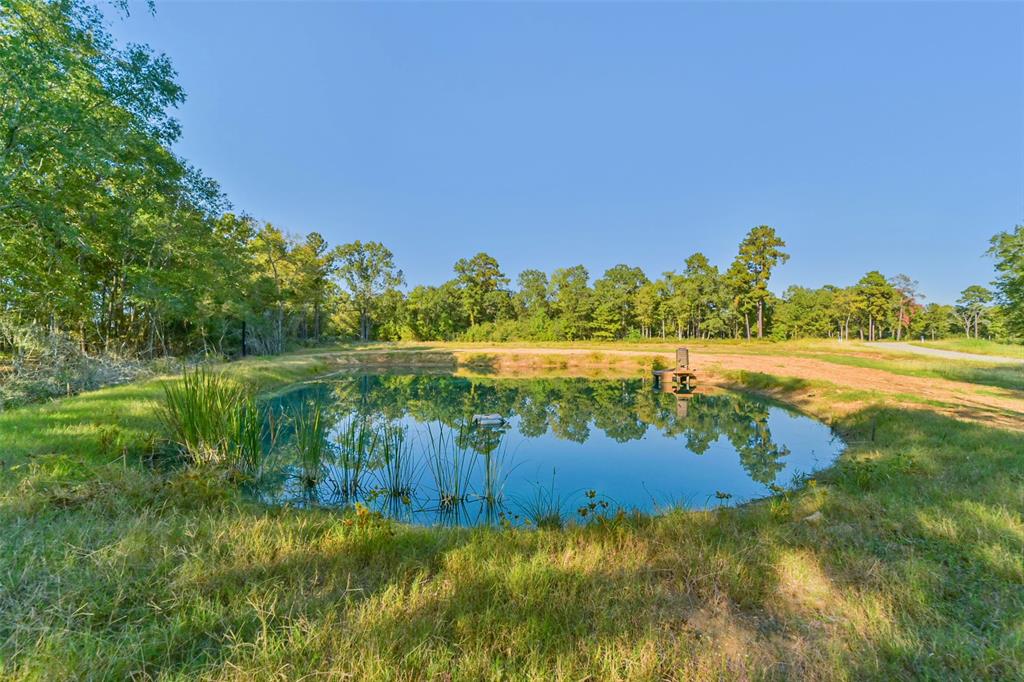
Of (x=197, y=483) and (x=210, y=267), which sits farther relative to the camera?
(x=210, y=267)

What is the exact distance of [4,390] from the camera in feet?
25.8

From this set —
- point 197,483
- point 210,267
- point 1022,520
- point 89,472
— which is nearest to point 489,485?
point 197,483

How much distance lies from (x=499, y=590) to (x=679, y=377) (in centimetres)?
1575

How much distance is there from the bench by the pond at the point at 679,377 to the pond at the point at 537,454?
1417mm

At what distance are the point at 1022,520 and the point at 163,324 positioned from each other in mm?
26627

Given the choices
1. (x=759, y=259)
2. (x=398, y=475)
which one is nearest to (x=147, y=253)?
(x=398, y=475)

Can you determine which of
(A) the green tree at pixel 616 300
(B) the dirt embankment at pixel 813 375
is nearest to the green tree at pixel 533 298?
(A) the green tree at pixel 616 300

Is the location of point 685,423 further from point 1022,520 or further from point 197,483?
point 197,483

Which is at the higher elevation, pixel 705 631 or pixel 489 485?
pixel 705 631

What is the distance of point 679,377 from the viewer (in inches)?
643

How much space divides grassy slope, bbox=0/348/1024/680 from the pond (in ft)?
4.22

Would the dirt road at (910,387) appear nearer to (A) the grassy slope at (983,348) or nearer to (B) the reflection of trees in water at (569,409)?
(B) the reflection of trees in water at (569,409)

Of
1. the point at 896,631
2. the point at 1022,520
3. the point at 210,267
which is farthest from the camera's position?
the point at 210,267

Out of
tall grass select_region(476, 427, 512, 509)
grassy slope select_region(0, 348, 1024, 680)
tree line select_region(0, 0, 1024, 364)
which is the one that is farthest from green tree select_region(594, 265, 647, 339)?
grassy slope select_region(0, 348, 1024, 680)
